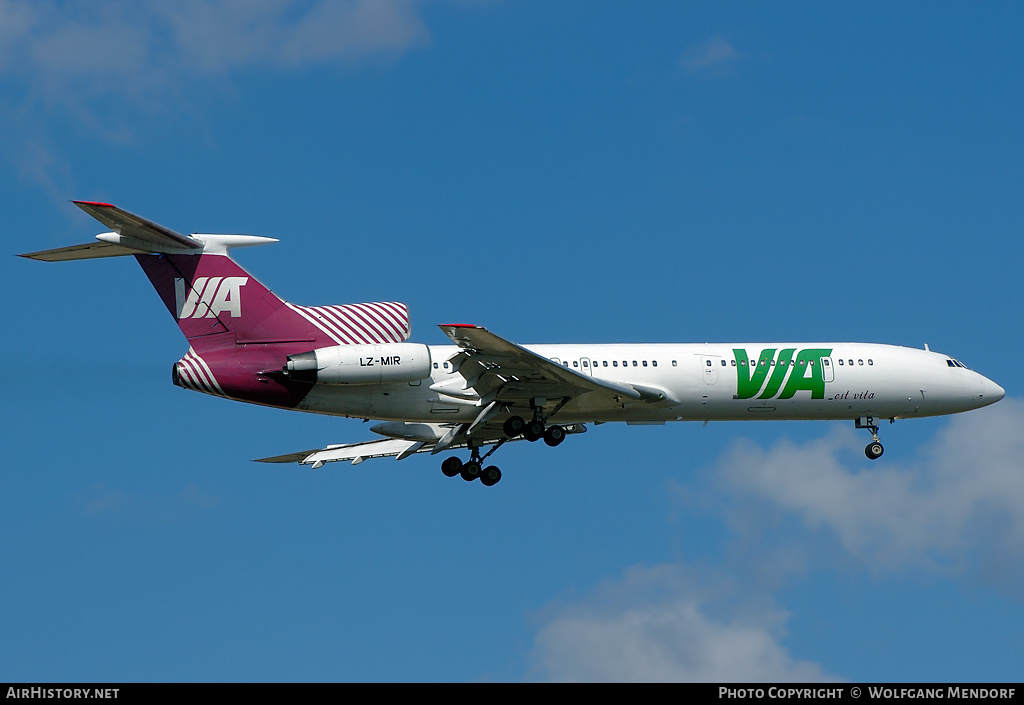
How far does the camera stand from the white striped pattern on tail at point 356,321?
1207 inches

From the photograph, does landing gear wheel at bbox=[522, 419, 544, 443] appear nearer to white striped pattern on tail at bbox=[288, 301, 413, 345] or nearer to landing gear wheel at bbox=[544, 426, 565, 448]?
landing gear wheel at bbox=[544, 426, 565, 448]

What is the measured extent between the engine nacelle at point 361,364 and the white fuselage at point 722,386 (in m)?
1.28

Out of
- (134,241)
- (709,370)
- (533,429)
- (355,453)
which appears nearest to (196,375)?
(134,241)

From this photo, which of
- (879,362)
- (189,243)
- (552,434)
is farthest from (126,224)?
(879,362)

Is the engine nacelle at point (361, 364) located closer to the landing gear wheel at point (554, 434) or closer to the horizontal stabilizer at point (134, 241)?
the horizontal stabilizer at point (134, 241)

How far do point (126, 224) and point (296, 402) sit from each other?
600 cm

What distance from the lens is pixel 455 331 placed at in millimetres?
28297

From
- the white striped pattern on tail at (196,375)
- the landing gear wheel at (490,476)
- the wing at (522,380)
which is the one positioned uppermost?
the wing at (522,380)

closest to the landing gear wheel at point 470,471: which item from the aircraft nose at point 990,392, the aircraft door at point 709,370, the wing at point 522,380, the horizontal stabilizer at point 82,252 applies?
the wing at point 522,380

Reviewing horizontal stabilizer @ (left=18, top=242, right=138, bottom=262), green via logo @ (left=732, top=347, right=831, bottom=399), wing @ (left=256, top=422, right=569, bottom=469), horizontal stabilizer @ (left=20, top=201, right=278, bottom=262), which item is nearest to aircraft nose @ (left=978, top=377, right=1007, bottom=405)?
green via logo @ (left=732, top=347, right=831, bottom=399)

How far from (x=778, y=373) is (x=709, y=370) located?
6.66 feet

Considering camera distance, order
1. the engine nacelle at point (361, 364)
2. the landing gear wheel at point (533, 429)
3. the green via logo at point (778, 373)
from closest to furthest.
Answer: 1. the engine nacelle at point (361, 364)
2. the landing gear wheel at point (533, 429)
3. the green via logo at point (778, 373)

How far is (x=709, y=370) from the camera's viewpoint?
32844 millimetres
